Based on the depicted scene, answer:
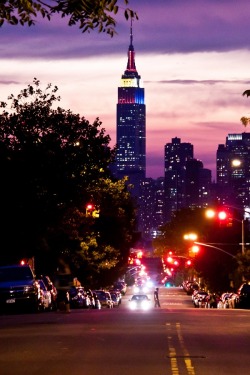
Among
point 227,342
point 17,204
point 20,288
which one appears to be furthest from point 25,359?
point 17,204

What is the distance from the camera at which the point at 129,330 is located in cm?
2667

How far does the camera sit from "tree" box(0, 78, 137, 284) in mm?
54406

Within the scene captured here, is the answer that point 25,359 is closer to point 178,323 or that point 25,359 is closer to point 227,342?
point 227,342

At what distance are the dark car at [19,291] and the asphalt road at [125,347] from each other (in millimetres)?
11456

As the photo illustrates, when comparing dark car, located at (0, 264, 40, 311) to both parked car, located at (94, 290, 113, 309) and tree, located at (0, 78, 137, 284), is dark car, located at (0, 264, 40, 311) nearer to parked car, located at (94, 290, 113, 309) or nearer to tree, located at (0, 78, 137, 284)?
tree, located at (0, 78, 137, 284)

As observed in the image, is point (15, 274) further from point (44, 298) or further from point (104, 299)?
point (104, 299)

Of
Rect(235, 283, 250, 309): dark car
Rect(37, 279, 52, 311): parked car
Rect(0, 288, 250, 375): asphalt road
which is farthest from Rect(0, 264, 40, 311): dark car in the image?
Rect(235, 283, 250, 309): dark car

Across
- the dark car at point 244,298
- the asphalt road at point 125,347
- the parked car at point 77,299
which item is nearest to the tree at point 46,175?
the parked car at point 77,299

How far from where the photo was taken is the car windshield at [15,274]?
4384cm

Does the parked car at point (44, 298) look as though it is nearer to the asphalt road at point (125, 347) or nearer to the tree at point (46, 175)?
the tree at point (46, 175)

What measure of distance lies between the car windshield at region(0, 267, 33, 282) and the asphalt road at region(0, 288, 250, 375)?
39.9 ft

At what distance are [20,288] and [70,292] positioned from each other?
13.9 meters

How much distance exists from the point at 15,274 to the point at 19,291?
106 cm

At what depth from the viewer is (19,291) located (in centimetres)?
4322
